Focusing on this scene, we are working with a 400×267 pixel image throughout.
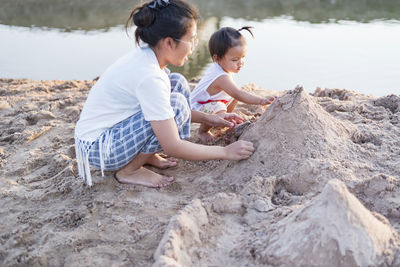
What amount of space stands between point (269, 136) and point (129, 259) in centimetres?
97

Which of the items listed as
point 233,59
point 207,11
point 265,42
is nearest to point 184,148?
point 233,59

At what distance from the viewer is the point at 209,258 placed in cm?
148

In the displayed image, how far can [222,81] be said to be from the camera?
2.72 m

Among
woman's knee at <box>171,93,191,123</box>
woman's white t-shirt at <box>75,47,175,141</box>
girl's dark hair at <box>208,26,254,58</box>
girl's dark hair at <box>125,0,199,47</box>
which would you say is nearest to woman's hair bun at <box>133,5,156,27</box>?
girl's dark hair at <box>125,0,199,47</box>

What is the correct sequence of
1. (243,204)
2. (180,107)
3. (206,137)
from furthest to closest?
(206,137), (180,107), (243,204)

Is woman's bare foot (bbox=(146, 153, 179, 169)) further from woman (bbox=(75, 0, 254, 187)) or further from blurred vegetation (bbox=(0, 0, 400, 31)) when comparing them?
blurred vegetation (bbox=(0, 0, 400, 31))

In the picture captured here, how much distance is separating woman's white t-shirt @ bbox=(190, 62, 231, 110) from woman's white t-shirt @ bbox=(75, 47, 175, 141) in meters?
0.80

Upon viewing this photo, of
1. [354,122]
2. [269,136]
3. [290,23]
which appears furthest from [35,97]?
[290,23]

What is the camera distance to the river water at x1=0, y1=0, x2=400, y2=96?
4879 mm

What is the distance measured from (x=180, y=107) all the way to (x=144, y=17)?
48 centimetres

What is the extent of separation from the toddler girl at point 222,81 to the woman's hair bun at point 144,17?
0.83 metres

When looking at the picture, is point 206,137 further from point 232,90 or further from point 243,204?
point 243,204

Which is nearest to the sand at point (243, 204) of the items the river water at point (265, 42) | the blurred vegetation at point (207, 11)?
the river water at point (265, 42)

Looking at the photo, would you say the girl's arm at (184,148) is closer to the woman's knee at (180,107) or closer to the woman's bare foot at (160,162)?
the woman's knee at (180,107)
